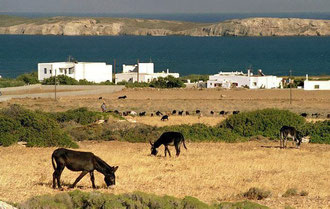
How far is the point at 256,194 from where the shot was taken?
1697 cm

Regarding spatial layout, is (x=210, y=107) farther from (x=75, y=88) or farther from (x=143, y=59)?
(x=143, y=59)

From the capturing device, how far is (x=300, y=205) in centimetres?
1600

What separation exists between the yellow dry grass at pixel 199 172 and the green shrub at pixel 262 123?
4.22m

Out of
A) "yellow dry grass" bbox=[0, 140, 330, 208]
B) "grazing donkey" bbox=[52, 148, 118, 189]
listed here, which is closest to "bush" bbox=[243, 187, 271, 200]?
"yellow dry grass" bbox=[0, 140, 330, 208]

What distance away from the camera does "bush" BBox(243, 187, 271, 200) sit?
16.9 metres

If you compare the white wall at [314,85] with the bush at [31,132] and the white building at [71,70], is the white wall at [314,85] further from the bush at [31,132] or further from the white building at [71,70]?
the bush at [31,132]

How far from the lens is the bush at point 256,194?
16.9 meters

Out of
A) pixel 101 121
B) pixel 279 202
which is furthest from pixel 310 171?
pixel 101 121

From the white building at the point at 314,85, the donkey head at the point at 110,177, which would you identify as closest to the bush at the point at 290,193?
the donkey head at the point at 110,177

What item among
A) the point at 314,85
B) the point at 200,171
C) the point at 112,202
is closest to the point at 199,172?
the point at 200,171

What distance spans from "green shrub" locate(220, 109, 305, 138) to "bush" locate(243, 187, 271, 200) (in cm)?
1427

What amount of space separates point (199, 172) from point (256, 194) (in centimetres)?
369

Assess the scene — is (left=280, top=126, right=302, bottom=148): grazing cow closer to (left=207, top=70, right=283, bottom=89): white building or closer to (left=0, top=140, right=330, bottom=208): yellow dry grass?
(left=0, top=140, right=330, bottom=208): yellow dry grass

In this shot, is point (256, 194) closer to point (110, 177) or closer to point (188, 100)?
point (110, 177)
